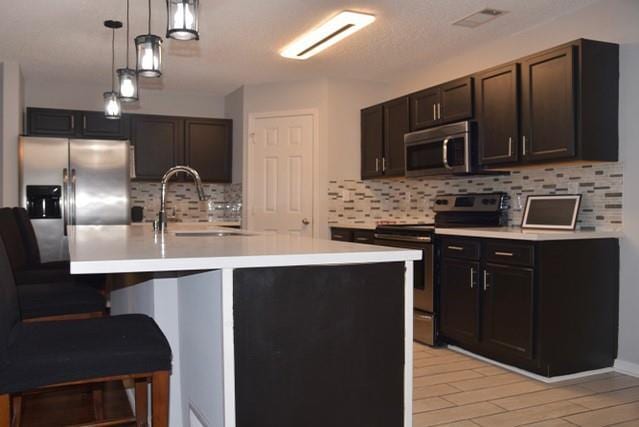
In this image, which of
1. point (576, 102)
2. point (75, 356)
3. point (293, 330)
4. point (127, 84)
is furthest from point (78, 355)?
point (576, 102)

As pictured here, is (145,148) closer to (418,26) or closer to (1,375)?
(418,26)

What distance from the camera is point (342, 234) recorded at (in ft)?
18.0

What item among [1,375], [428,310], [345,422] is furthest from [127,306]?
[428,310]

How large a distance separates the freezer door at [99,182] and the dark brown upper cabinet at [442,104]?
282cm

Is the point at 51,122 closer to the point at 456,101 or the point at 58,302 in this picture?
the point at 58,302

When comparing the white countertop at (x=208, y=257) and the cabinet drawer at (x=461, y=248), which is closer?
the white countertop at (x=208, y=257)

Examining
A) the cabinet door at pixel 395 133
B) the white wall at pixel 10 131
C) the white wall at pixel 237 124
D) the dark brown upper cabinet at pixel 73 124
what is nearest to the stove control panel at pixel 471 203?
the cabinet door at pixel 395 133

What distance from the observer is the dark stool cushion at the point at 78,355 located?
1562 mm

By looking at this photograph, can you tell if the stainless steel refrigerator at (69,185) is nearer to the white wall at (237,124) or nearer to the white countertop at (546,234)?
the white wall at (237,124)

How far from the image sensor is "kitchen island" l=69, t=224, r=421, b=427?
1.60 metres

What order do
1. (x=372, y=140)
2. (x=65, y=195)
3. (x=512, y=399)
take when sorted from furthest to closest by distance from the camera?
1. (x=372, y=140)
2. (x=65, y=195)
3. (x=512, y=399)

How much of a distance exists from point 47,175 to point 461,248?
3784 mm

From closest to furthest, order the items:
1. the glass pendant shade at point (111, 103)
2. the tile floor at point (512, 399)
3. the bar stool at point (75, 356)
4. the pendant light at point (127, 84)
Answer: the bar stool at point (75, 356), the tile floor at point (512, 399), the pendant light at point (127, 84), the glass pendant shade at point (111, 103)

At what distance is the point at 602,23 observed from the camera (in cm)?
363
